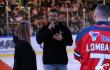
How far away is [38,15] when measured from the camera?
12.0m

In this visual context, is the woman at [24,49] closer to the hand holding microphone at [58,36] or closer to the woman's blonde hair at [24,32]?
the woman's blonde hair at [24,32]

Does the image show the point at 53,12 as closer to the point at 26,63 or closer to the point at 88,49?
the point at 26,63

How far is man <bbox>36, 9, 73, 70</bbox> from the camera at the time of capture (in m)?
7.02

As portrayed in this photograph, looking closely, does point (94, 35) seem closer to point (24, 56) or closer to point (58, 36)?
point (24, 56)

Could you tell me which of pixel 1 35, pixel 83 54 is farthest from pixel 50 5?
pixel 83 54

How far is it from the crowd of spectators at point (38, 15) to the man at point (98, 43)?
602cm

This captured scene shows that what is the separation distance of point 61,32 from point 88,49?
9.17 ft

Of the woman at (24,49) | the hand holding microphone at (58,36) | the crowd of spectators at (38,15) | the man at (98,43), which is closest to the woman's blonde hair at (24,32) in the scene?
the woman at (24,49)

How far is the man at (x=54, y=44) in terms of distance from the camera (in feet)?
23.0

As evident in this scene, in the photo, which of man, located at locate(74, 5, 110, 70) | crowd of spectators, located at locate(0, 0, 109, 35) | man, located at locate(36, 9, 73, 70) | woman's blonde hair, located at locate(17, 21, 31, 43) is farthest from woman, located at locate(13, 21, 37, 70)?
crowd of spectators, located at locate(0, 0, 109, 35)

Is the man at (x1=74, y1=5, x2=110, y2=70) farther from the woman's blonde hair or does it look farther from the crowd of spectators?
the crowd of spectators

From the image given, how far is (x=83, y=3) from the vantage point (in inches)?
560

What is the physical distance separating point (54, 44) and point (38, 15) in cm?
502

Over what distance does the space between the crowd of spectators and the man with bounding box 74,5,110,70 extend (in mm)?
6021
